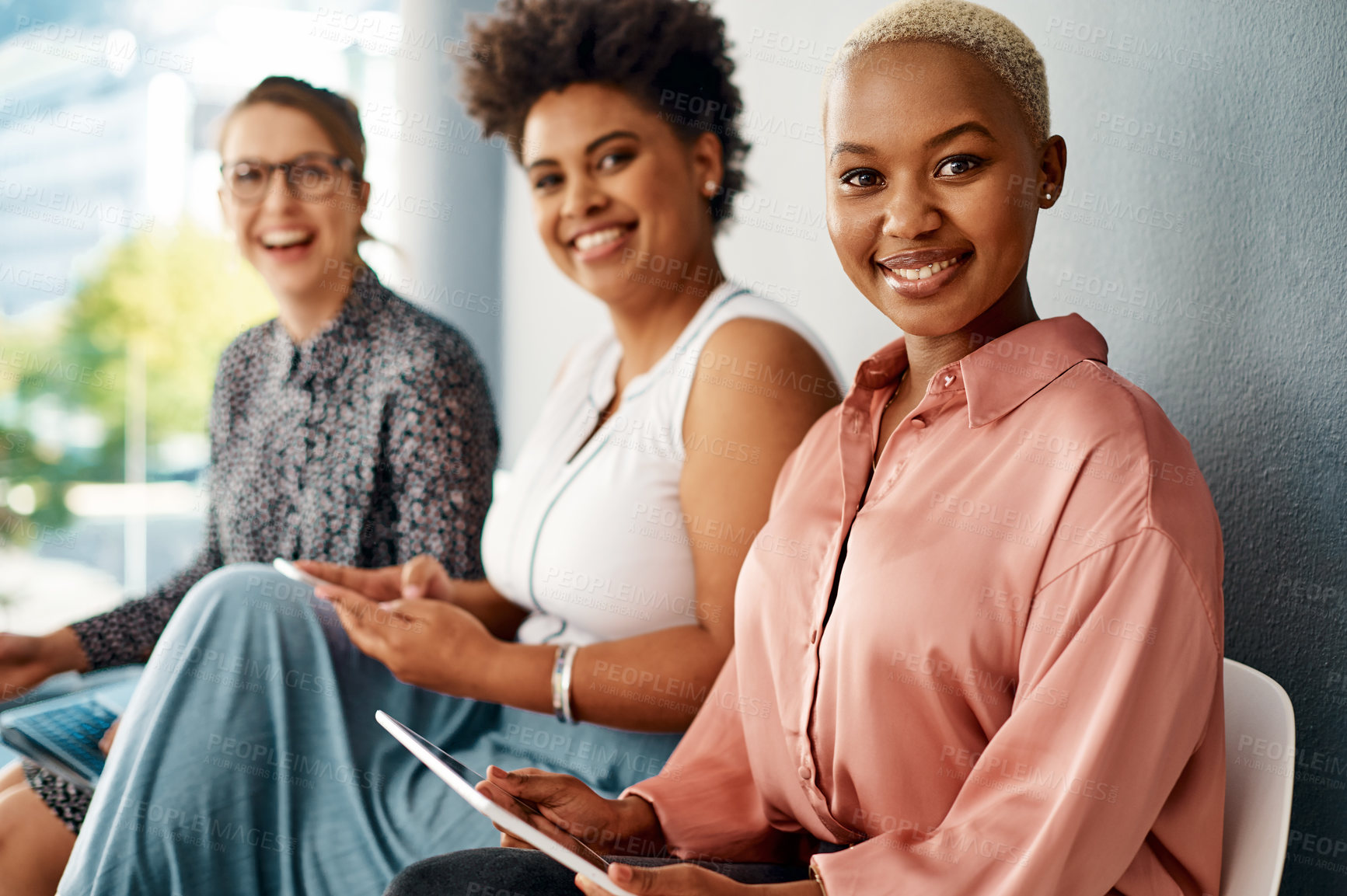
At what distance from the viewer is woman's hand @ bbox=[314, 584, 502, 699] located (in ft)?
4.24

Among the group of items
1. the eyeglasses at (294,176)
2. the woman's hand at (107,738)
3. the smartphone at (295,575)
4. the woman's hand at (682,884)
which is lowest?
the woman's hand at (107,738)

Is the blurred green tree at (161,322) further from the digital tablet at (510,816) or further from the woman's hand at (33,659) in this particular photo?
the digital tablet at (510,816)

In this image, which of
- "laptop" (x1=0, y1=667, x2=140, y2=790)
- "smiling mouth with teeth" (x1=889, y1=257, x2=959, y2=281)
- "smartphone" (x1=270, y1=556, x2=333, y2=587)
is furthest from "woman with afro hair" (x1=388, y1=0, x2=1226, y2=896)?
"laptop" (x1=0, y1=667, x2=140, y2=790)

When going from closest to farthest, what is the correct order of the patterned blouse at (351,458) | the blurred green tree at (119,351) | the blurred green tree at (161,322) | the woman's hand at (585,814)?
1. the woman's hand at (585,814)
2. the patterned blouse at (351,458)
3. the blurred green tree at (119,351)
4. the blurred green tree at (161,322)

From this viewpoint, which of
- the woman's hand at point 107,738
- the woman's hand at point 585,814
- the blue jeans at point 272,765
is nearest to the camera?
the woman's hand at point 585,814

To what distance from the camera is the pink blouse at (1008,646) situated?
2.24 ft

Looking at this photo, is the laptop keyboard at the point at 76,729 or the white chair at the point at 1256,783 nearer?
the white chair at the point at 1256,783

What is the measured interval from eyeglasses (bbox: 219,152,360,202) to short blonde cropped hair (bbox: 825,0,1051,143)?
1171 millimetres

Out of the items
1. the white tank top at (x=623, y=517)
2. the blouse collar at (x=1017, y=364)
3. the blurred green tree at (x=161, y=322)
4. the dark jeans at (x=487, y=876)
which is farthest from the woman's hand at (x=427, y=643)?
the blurred green tree at (x=161, y=322)

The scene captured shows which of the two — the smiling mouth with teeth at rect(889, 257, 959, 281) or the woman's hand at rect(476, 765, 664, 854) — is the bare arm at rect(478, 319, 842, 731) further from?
the smiling mouth with teeth at rect(889, 257, 959, 281)

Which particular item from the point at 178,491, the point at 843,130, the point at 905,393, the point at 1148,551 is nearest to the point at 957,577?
the point at 1148,551

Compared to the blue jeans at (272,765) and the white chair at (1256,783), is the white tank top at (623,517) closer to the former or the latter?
the blue jeans at (272,765)

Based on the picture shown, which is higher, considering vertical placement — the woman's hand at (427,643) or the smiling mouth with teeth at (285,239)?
the smiling mouth with teeth at (285,239)

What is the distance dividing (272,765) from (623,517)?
52 cm
